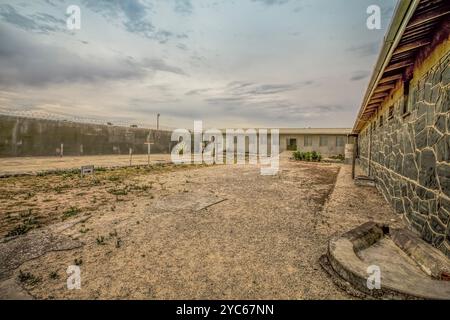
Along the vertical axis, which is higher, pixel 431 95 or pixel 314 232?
pixel 431 95

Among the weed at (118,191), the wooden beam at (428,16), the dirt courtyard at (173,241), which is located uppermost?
the wooden beam at (428,16)

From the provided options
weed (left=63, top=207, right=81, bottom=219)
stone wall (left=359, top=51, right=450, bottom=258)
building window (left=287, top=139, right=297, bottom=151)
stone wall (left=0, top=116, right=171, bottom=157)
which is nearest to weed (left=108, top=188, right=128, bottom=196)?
weed (left=63, top=207, right=81, bottom=219)

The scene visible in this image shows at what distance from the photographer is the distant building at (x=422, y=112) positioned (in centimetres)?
291

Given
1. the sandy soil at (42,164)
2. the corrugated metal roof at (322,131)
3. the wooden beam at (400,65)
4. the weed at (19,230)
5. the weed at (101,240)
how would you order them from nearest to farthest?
the weed at (101,240) → the weed at (19,230) → the wooden beam at (400,65) → the sandy soil at (42,164) → the corrugated metal roof at (322,131)

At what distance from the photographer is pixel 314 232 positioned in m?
4.24

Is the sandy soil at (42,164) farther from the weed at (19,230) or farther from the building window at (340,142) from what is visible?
the building window at (340,142)

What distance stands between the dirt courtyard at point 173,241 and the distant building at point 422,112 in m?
1.15

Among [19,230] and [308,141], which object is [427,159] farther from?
[308,141]

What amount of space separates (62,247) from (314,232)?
4.13m

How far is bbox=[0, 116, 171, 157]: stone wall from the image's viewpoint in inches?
725

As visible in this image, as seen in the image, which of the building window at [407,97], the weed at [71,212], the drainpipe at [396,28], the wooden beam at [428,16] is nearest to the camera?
the drainpipe at [396,28]

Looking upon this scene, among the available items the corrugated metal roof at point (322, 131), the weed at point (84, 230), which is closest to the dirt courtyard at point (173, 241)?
the weed at point (84, 230)

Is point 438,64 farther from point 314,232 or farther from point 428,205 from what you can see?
point 314,232
